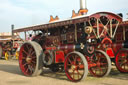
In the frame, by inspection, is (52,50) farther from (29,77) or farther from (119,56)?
(119,56)

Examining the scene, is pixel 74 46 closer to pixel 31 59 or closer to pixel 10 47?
pixel 31 59

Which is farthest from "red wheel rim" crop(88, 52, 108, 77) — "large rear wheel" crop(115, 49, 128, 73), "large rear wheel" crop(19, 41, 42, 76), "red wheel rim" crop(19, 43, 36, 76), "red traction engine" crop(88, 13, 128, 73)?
"red wheel rim" crop(19, 43, 36, 76)

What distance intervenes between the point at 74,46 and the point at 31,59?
189 centimetres

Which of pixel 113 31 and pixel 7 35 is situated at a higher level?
pixel 7 35

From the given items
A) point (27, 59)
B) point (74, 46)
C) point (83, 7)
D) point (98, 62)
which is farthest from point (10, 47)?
point (98, 62)

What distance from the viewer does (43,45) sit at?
8383mm

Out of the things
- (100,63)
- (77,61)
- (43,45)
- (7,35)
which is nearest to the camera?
(77,61)

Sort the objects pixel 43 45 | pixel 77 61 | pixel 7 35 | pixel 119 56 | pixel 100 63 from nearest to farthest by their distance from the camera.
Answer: pixel 77 61 < pixel 100 63 < pixel 119 56 < pixel 43 45 < pixel 7 35

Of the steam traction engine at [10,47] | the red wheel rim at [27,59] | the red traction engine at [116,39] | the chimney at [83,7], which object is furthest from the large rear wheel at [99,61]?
the steam traction engine at [10,47]

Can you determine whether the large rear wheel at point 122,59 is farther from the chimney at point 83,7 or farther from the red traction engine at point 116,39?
the chimney at point 83,7

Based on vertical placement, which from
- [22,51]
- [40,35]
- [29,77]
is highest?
[40,35]

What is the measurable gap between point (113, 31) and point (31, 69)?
372 cm

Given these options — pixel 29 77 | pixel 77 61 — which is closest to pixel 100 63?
pixel 77 61

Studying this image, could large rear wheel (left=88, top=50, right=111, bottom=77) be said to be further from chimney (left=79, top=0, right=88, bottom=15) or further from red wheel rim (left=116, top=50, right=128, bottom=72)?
chimney (left=79, top=0, right=88, bottom=15)
